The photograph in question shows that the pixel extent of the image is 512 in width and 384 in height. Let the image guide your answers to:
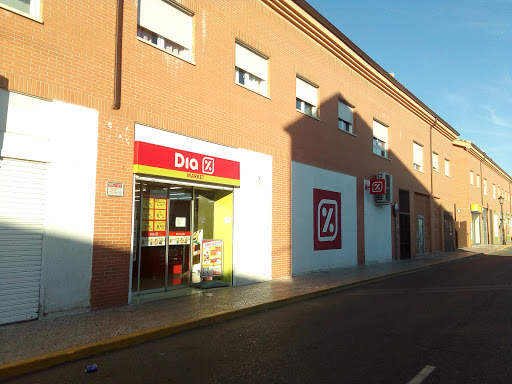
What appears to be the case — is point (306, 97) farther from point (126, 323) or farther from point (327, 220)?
point (126, 323)

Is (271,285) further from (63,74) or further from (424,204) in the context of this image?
(424,204)

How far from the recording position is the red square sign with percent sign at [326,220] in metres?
13.3

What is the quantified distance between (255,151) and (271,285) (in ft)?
12.3

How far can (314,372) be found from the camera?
433 cm

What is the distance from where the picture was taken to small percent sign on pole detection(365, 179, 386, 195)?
16.6m

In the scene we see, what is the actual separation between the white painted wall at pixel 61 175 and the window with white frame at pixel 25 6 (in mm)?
1528

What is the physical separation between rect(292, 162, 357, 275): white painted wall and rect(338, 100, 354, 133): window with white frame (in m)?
2.06

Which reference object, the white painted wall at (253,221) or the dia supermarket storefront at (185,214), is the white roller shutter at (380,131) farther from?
the dia supermarket storefront at (185,214)

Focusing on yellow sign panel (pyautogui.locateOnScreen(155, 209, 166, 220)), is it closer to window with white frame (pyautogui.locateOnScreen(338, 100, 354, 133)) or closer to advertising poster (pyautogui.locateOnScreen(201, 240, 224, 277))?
advertising poster (pyautogui.locateOnScreen(201, 240, 224, 277))

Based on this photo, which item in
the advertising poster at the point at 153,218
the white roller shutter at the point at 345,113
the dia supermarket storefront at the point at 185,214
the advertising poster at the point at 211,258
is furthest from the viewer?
the white roller shutter at the point at 345,113

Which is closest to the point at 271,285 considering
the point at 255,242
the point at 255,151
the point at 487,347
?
the point at 255,242

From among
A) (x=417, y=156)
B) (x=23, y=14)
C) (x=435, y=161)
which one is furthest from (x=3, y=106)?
(x=435, y=161)

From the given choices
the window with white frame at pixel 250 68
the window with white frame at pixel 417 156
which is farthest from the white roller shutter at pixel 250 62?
the window with white frame at pixel 417 156

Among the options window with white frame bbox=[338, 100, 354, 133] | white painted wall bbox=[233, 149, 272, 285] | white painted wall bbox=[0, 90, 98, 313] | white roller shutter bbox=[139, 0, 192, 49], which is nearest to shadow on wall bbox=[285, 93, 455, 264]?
window with white frame bbox=[338, 100, 354, 133]
